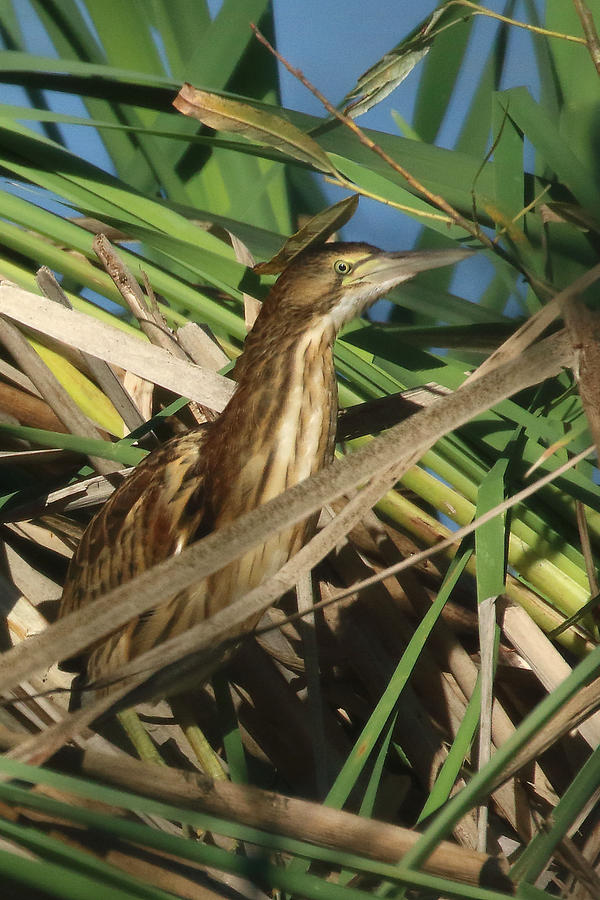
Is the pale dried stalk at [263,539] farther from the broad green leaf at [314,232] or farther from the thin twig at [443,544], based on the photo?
the broad green leaf at [314,232]

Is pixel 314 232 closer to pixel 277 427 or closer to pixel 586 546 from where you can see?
pixel 277 427

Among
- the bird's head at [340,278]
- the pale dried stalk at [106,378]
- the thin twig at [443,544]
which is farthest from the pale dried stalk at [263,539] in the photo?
the pale dried stalk at [106,378]

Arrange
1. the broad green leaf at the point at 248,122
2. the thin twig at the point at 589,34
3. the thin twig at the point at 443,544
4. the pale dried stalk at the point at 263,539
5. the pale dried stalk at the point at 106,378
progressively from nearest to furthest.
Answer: the pale dried stalk at the point at 263,539, the thin twig at the point at 443,544, the thin twig at the point at 589,34, the broad green leaf at the point at 248,122, the pale dried stalk at the point at 106,378

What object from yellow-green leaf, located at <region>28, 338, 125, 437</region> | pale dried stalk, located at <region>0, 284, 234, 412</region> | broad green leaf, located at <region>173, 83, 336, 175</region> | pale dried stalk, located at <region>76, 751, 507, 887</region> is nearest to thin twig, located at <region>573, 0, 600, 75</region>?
broad green leaf, located at <region>173, 83, 336, 175</region>

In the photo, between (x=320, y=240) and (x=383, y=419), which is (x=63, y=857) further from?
(x=320, y=240)

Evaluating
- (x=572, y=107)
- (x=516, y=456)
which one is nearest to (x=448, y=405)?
(x=516, y=456)

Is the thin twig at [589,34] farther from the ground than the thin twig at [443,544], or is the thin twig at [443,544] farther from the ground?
the thin twig at [589,34]

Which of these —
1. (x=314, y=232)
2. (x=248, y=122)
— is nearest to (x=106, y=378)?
(x=314, y=232)

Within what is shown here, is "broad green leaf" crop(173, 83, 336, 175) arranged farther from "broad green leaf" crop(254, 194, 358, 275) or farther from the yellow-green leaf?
the yellow-green leaf

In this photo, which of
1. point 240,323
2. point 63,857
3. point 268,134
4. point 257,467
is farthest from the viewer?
point 240,323
